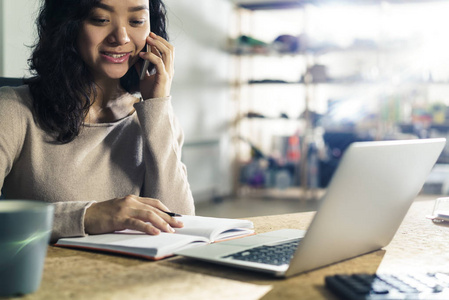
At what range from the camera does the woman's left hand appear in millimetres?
1367

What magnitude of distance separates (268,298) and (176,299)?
0.33 ft

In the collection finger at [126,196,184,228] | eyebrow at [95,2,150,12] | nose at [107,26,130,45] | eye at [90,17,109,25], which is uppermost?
eyebrow at [95,2,150,12]

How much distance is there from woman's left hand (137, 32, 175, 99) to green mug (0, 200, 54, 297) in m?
0.83

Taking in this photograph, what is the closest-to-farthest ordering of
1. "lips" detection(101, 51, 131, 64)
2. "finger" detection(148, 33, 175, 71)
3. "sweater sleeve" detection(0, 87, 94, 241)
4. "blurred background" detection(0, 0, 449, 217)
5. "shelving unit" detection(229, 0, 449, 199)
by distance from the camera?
"sweater sleeve" detection(0, 87, 94, 241)
"lips" detection(101, 51, 131, 64)
"finger" detection(148, 33, 175, 71)
"blurred background" detection(0, 0, 449, 217)
"shelving unit" detection(229, 0, 449, 199)

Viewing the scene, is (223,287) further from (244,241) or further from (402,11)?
(402,11)

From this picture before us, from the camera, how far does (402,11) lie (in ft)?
17.6

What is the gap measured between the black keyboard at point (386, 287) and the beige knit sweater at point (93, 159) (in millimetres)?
736

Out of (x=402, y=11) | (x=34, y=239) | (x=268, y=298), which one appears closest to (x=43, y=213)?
(x=34, y=239)

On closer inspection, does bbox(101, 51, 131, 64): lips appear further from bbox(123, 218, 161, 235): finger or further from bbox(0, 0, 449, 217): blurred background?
bbox(0, 0, 449, 217): blurred background

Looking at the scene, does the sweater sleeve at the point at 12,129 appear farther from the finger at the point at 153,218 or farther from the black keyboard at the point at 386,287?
the black keyboard at the point at 386,287

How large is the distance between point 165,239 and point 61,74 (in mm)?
678

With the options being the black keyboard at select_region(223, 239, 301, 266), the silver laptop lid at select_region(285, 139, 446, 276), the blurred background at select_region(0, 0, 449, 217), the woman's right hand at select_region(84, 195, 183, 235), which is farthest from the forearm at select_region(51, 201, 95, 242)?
the blurred background at select_region(0, 0, 449, 217)

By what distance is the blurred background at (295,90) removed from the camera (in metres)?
4.94

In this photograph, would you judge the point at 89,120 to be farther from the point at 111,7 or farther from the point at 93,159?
the point at 111,7
